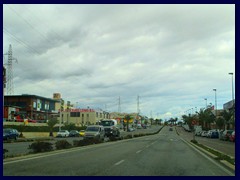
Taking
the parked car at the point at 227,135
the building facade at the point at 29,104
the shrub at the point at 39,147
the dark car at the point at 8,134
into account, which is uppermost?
the building facade at the point at 29,104

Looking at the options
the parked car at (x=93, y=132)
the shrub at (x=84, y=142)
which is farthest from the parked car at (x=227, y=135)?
the shrub at (x=84, y=142)

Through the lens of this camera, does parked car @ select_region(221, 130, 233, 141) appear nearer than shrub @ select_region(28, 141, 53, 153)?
No

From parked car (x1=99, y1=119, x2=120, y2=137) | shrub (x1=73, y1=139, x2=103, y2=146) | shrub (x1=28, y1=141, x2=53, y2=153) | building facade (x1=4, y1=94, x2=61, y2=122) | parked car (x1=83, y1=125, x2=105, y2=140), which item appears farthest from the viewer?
building facade (x1=4, y1=94, x2=61, y2=122)

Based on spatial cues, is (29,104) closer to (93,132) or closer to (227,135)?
(227,135)

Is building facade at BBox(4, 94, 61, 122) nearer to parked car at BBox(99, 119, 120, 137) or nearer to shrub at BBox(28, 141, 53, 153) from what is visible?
parked car at BBox(99, 119, 120, 137)

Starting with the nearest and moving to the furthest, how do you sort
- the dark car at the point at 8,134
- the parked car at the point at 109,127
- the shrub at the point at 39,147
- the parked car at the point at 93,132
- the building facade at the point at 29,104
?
the shrub at the point at 39,147 < the parked car at the point at 93,132 < the dark car at the point at 8,134 < the parked car at the point at 109,127 < the building facade at the point at 29,104

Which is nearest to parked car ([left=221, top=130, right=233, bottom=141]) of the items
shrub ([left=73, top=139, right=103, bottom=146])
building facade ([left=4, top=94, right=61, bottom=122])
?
shrub ([left=73, top=139, right=103, bottom=146])

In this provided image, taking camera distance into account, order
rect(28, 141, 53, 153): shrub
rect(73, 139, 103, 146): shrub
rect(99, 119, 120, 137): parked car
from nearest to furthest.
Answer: rect(28, 141, 53, 153): shrub < rect(73, 139, 103, 146): shrub < rect(99, 119, 120, 137): parked car

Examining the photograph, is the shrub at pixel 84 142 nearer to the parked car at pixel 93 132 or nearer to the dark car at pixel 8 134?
the parked car at pixel 93 132

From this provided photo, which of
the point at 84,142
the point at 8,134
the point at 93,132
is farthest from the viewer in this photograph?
the point at 8,134

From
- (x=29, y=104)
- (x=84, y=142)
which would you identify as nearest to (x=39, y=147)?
(x=84, y=142)
